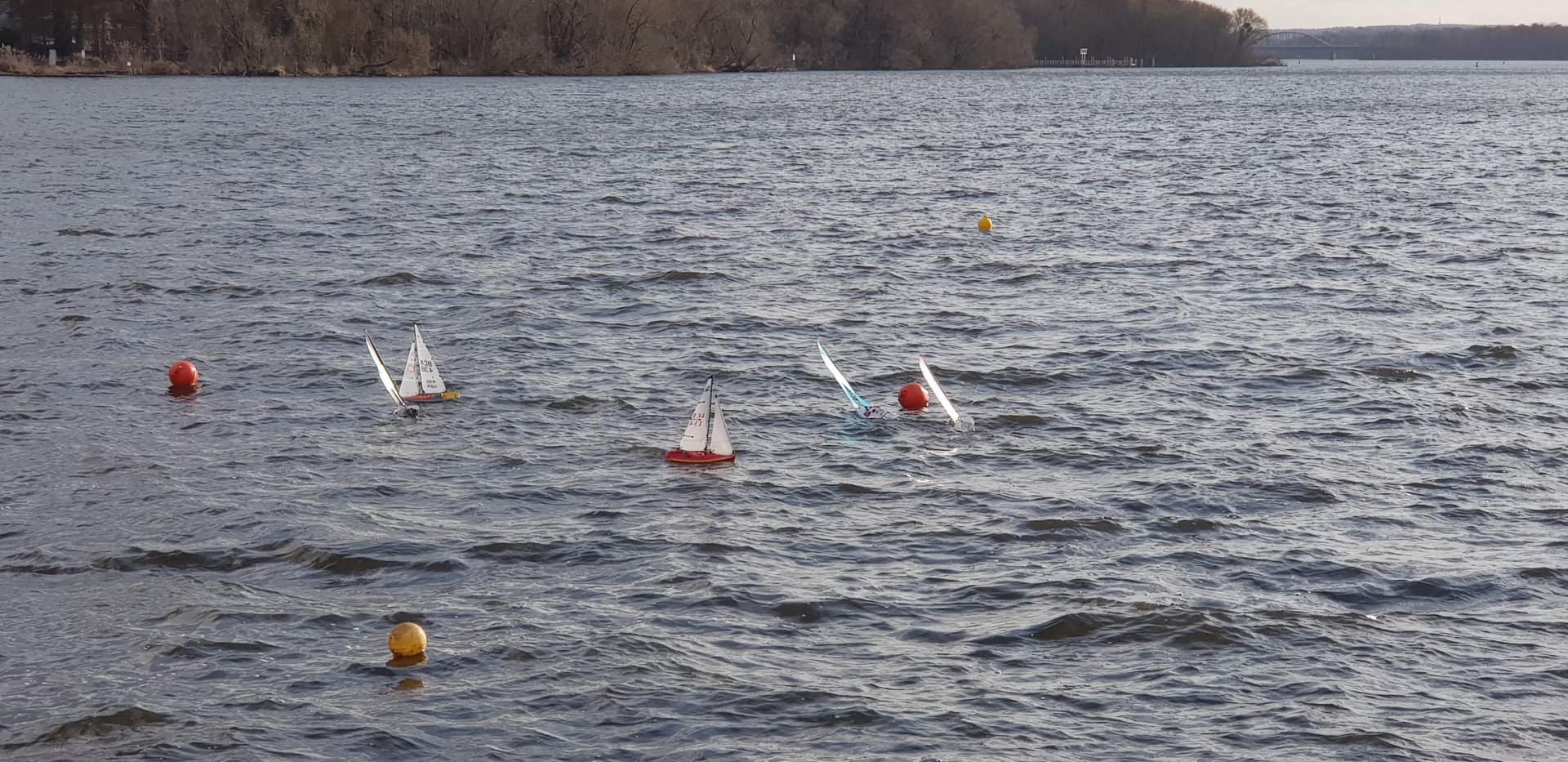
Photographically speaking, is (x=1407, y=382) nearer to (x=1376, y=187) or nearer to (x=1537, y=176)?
(x=1376, y=187)

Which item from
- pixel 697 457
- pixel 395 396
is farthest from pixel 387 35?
pixel 697 457

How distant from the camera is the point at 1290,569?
40.1 feet

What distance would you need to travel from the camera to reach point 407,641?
1020cm

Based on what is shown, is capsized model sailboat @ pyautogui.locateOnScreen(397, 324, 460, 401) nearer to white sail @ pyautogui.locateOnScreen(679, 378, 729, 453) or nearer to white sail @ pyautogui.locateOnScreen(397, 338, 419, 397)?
white sail @ pyautogui.locateOnScreen(397, 338, 419, 397)

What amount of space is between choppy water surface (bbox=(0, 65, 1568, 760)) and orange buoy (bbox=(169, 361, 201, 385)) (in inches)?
18.8

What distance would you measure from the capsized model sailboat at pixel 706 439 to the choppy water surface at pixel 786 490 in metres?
0.35

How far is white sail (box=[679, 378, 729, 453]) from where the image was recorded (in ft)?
48.5

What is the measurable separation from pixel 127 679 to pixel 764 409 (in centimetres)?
900

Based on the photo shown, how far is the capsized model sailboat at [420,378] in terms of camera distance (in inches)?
671

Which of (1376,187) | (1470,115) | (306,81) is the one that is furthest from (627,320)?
(306,81)

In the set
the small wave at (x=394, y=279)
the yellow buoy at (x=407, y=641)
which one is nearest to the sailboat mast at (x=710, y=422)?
the yellow buoy at (x=407, y=641)

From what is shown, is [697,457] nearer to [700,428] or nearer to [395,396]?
[700,428]

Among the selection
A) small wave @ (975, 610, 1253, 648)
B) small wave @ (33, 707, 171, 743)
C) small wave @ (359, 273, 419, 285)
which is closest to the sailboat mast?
small wave @ (975, 610, 1253, 648)

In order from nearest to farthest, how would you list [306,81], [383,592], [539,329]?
[383,592], [539,329], [306,81]
